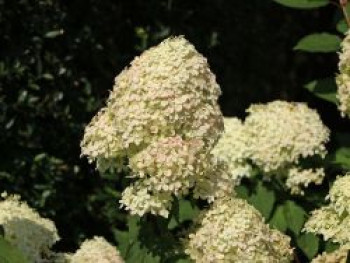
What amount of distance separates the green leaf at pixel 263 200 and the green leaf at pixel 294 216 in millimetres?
74

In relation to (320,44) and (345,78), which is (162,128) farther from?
(320,44)

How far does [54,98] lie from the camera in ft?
17.4

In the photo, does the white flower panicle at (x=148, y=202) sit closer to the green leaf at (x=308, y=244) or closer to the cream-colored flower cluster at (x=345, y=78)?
the cream-colored flower cluster at (x=345, y=78)

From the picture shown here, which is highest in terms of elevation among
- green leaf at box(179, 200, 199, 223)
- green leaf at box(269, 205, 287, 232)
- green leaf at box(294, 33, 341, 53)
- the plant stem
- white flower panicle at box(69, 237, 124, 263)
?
the plant stem

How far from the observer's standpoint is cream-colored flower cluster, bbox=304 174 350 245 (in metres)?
3.04

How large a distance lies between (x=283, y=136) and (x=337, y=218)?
1.04 metres

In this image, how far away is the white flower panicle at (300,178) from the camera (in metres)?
4.07

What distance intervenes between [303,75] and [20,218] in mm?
5498

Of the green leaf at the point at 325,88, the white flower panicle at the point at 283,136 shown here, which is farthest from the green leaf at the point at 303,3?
the white flower panicle at the point at 283,136

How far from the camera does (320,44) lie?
4387 millimetres

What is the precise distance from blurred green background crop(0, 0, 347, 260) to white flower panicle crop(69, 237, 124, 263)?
112 centimetres

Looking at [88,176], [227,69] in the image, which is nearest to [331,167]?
[88,176]

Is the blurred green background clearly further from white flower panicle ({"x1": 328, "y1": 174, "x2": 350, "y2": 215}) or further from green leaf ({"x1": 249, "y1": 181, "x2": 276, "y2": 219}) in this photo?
white flower panicle ({"x1": 328, "y1": 174, "x2": 350, "y2": 215})

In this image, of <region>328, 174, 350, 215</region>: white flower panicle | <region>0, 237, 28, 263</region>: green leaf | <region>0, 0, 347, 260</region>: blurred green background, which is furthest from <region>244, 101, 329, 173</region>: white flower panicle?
<region>0, 237, 28, 263</region>: green leaf
